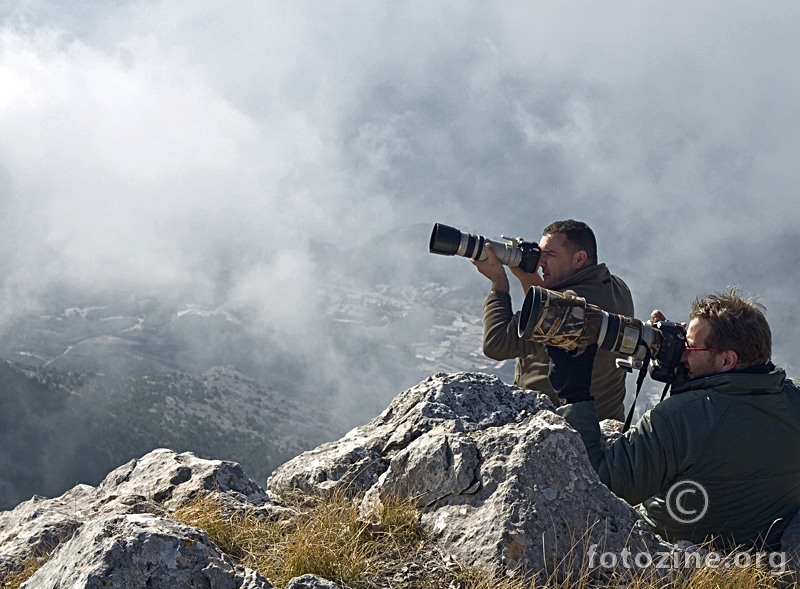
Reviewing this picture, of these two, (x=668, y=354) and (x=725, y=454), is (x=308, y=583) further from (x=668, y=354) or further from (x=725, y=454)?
(x=668, y=354)

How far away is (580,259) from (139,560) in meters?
5.38

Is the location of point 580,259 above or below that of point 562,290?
above

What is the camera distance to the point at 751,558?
4.78 meters

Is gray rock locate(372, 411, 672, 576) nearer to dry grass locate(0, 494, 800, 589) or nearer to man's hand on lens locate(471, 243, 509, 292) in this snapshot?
dry grass locate(0, 494, 800, 589)

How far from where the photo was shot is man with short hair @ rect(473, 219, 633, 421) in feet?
24.8

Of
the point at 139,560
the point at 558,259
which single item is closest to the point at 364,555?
the point at 139,560

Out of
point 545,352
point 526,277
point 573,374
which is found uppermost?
point 526,277

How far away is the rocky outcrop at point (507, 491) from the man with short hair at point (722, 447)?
0.84 feet

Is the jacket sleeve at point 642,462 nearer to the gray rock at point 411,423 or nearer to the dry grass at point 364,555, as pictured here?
the dry grass at point 364,555

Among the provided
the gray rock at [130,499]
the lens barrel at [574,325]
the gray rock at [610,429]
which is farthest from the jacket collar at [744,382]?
the gray rock at [130,499]

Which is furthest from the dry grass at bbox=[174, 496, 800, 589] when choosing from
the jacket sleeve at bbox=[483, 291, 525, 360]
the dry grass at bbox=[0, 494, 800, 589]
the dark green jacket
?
the jacket sleeve at bbox=[483, 291, 525, 360]

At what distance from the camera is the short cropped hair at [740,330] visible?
5.01 metres

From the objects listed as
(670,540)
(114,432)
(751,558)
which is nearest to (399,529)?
(670,540)

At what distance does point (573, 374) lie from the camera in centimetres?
555
